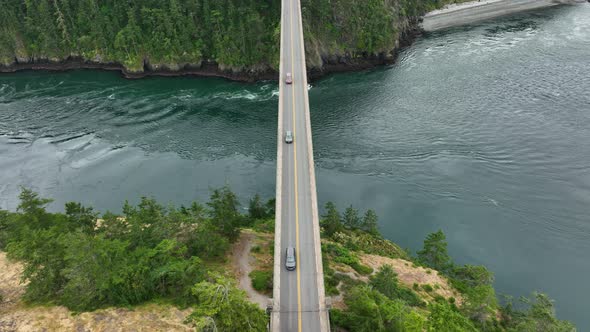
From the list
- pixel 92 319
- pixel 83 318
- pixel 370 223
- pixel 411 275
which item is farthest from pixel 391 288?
pixel 83 318

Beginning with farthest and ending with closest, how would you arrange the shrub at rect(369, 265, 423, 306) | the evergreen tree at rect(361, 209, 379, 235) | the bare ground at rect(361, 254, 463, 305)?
the evergreen tree at rect(361, 209, 379, 235)
the bare ground at rect(361, 254, 463, 305)
the shrub at rect(369, 265, 423, 306)

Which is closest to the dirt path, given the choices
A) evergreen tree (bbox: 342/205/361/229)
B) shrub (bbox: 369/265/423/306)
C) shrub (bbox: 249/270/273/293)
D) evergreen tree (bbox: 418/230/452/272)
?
shrub (bbox: 249/270/273/293)

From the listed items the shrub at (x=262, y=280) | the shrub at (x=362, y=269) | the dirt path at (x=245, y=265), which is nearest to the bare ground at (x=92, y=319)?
the dirt path at (x=245, y=265)

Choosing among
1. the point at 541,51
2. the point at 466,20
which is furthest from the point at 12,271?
the point at 466,20

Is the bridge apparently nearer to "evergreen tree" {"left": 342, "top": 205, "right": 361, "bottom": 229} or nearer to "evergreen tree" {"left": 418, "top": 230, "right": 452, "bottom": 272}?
"evergreen tree" {"left": 342, "top": 205, "right": 361, "bottom": 229}

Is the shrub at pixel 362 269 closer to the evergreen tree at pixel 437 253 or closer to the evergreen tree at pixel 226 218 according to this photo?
the evergreen tree at pixel 437 253

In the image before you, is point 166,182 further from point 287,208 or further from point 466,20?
point 466,20
